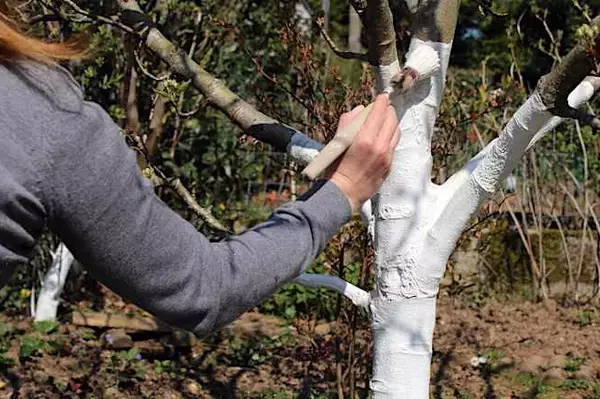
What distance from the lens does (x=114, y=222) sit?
3.49ft

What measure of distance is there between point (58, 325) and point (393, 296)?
3.60 metres

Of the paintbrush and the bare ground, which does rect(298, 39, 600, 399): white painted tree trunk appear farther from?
the bare ground

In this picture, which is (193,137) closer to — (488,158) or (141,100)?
(141,100)

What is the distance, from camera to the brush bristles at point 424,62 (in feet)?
6.38

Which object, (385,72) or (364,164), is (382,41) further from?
(364,164)

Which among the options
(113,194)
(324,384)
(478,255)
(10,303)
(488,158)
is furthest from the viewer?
(478,255)

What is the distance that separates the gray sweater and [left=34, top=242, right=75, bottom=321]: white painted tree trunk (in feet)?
14.2

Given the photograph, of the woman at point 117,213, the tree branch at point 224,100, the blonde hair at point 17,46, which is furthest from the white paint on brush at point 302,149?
the blonde hair at point 17,46

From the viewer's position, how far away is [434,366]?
4.66 meters

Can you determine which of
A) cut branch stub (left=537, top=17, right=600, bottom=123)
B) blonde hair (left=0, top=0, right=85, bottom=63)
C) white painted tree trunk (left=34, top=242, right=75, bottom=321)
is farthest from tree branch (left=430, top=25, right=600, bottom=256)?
white painted tree trunk (left=34, top=242, right=75, bottom=321)

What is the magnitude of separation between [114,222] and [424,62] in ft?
3.54

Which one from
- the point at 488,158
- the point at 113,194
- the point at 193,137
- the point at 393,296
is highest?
the point at 193,137

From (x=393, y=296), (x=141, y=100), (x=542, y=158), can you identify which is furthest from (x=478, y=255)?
(x=393, y=296)

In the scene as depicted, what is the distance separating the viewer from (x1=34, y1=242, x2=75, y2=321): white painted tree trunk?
17.6ft
